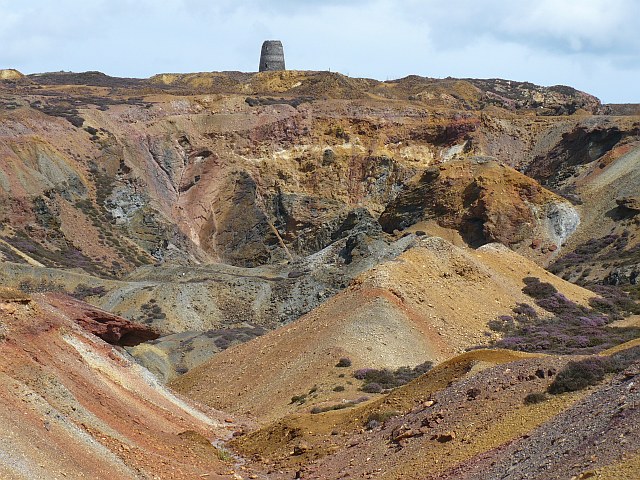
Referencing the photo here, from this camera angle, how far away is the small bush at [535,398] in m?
20.0

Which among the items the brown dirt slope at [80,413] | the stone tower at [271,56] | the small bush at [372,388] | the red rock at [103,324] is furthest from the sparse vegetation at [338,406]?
the stone tower at [271,56]

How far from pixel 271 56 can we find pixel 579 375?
128 m

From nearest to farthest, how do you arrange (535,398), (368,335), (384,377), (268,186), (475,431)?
(475,431)
(535,398)
(384,377)
(368,335)
(268,186)

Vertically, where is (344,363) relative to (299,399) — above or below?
above

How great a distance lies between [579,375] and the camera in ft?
66.2

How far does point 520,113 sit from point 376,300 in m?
83.2

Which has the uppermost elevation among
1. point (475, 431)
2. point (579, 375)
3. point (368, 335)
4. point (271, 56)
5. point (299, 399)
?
point (271, 56)

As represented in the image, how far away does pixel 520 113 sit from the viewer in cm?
11838

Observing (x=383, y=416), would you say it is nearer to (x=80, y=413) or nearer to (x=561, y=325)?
(x=80, y=413)

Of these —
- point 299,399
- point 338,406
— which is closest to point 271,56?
point 299,399

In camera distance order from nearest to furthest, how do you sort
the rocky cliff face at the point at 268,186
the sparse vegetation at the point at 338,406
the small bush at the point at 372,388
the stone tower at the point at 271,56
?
1. the sparse vegetation at the point at 338,406
2. the small bush at the point at 372,388
3. the rocky cliff face at the point at 268,186
4. the stone tower at the point at 271,56

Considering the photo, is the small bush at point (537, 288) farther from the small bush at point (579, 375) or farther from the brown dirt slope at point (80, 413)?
the small bush at point (579, 375)

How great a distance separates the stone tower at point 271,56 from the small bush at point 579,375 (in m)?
127

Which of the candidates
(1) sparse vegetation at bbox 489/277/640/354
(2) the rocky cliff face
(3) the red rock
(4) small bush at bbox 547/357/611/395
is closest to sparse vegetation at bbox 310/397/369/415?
(3) the red rock
